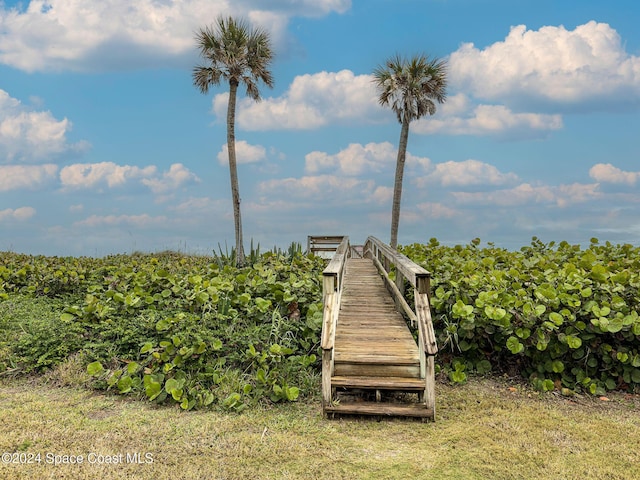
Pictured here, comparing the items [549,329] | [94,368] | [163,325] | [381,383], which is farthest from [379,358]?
[94,368]

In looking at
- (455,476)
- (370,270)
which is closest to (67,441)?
(455,476)

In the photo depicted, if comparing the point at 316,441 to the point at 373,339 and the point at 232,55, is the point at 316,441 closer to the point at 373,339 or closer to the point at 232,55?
the point at 373,339

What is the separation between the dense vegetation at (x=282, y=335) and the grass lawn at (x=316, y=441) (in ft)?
1.33

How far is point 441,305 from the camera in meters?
6.84

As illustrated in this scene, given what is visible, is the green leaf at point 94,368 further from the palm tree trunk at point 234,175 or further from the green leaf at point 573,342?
the palm tree trunk at point 234,175

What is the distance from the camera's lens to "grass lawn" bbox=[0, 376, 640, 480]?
4.27 metres

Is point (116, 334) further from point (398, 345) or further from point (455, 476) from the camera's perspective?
point (455, 476)

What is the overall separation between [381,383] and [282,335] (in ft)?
5.96

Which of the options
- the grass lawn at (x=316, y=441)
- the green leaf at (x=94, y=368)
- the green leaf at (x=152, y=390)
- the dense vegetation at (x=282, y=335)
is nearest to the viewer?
the grass lawn at (x=316, y=441)

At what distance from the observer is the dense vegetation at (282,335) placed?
5992 millimetres

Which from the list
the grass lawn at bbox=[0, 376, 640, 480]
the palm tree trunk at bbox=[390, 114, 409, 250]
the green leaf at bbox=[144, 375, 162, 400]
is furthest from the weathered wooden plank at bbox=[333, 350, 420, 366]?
the palm tree trunk at bbox=[390, 114, 409, 250]

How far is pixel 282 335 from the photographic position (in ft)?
22.0

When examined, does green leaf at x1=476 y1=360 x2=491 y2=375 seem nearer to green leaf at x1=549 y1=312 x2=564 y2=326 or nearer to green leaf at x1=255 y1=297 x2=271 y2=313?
green leaf at x1=549 y1=312 x2=564 y2=326

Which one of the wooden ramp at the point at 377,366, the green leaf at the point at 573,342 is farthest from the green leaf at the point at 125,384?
the green leaf at the point at 573,342
